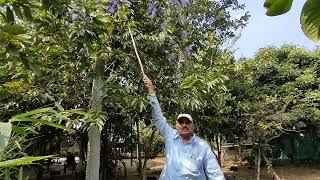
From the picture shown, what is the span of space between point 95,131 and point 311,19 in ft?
16.5

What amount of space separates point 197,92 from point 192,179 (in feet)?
6.68

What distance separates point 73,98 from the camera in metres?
5.36

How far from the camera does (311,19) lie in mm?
419

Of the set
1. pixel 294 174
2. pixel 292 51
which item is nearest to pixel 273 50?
pixel 292 51

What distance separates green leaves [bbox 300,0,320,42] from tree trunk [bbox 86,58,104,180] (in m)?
4.58

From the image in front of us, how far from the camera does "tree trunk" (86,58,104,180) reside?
4992 mm

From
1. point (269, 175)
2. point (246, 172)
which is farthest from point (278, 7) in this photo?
point (246, 172)

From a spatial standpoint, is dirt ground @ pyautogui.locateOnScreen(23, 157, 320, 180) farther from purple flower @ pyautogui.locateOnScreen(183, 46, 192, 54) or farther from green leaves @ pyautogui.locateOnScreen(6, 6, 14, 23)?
green leaves @ pyautogui.locateOnScreen(6, 6, 14, 23)

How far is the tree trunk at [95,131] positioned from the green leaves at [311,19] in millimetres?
4581

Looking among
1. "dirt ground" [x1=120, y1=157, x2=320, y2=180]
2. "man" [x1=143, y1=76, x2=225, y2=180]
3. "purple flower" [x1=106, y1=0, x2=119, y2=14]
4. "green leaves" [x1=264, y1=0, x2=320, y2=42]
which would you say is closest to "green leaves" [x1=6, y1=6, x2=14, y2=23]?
"green leaves" [x1=264, y1=0, x2=320, y2=42]

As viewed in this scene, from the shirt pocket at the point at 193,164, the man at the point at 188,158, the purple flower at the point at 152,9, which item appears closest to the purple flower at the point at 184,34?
the purple flower at the point at 152,9

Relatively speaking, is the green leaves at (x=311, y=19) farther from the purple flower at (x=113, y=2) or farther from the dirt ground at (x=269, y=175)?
the dirt ground at (x=269, y=175)

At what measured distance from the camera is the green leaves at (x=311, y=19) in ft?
1.33

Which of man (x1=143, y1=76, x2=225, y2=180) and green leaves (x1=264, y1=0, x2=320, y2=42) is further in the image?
man (x1=143, y1=76, x2=225, y2=180)
